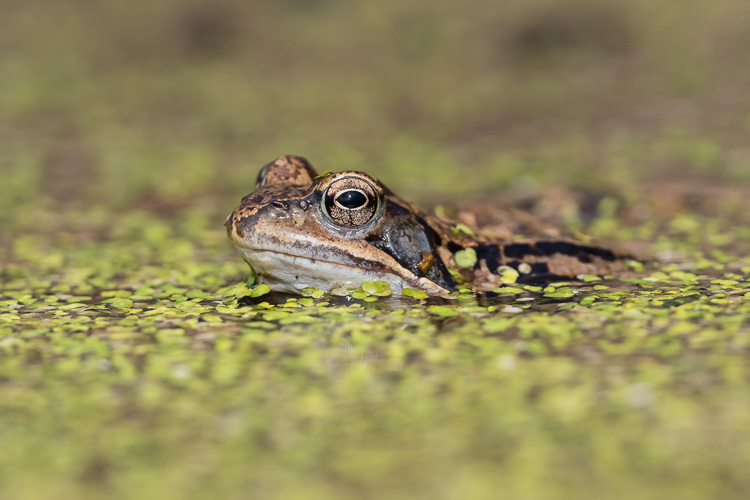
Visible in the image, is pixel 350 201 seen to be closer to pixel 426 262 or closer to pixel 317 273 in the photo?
pixel 317 273

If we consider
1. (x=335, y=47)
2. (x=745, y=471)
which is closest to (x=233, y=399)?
(x=745, y=471)

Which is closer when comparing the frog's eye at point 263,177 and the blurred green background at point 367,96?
the frog's eye at point 263,177

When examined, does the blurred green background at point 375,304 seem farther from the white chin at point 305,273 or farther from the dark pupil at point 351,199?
the dark pupil at point 351,199

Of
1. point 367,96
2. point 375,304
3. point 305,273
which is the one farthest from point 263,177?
point 367,96

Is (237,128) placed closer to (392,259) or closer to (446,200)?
(446,200)

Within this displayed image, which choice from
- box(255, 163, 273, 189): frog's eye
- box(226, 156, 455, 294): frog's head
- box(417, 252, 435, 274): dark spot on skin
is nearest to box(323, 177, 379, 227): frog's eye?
box(226, 156, 455, 294): frog's head

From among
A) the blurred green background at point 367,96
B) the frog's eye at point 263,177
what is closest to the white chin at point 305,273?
the frog's eye at point 263,177

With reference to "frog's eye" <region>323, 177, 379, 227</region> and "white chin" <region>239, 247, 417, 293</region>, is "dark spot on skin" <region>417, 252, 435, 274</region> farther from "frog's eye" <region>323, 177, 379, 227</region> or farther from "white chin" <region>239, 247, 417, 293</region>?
"frog's eye" <region>323, 177, 379, 227</region>
